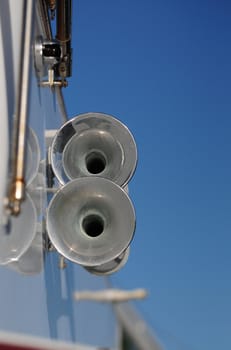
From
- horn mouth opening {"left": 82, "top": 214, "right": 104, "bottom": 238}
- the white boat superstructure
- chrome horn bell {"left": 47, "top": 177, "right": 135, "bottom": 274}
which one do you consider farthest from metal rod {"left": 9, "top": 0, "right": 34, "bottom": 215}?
horn mouth opening {"left": 82, "top": 214, "right": 104, "bottom": 238}

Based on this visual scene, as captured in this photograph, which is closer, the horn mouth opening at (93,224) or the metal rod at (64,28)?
the horn mouth opening at (93,224)

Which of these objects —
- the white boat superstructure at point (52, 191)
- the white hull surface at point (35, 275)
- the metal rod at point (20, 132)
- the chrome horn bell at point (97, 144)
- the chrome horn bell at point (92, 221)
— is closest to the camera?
the metal rod at point (20, 132)

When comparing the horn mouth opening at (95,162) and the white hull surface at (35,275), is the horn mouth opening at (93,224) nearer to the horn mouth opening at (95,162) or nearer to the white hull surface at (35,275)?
Result: the white hull surface at (35,275)

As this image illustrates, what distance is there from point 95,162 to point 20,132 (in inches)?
64.6

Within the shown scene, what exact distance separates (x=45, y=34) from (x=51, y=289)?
1.40 metres

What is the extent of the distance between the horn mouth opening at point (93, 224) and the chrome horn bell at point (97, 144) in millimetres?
346

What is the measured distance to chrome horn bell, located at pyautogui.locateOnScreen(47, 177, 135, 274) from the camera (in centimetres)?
230

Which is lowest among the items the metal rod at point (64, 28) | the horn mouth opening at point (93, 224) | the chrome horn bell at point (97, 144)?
the horn mouth opening at point (93, 224)

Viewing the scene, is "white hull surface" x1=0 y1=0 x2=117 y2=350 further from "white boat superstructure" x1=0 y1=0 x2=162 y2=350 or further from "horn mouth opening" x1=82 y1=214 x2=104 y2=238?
"horn mouth opening" x1=82 y1=214 x2=104 y2=238

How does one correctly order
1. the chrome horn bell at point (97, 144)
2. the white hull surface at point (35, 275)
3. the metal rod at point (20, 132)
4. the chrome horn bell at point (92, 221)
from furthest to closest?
the chrome horn bell at point (97, 144) → the chrome horn bell at point (92, 221) → the white hull surface at point (35, 275) → the metal rod at point (20, 132)

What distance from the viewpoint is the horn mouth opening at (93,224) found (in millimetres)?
2418

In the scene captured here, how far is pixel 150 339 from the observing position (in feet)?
2.96

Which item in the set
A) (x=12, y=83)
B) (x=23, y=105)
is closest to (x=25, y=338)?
(x=23, y=105)

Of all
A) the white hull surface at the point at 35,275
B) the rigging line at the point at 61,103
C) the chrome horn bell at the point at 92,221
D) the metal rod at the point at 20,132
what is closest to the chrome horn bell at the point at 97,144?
the white hull surface at the point at 35,275
